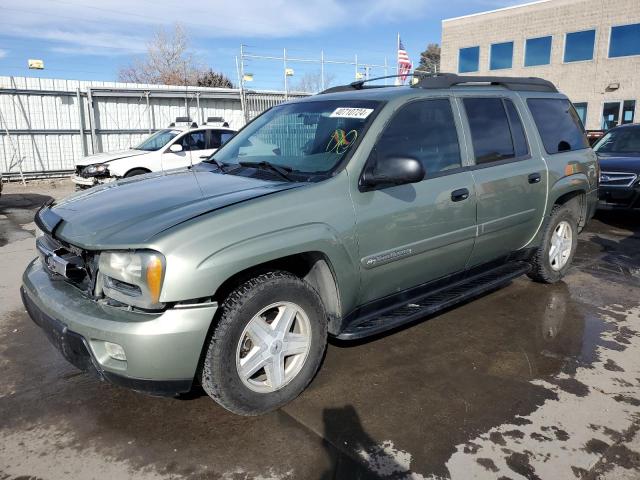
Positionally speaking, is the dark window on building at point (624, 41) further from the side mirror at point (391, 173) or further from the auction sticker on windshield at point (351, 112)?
the side mirror at point (391, 173)

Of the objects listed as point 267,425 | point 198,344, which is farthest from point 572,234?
point 198,344

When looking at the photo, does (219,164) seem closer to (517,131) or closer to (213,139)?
(517,131)

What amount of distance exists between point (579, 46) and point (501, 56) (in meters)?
4.19

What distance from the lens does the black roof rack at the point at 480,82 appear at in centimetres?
383

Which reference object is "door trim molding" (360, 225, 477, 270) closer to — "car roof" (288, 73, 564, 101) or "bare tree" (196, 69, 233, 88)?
"car roof" (288, 73, 564, 101)

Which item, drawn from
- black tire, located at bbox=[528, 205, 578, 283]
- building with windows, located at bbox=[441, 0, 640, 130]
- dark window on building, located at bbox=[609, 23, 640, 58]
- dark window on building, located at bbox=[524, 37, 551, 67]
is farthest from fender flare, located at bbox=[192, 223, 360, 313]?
dark window on building, located at bbox=[524, 37, 551, 67]

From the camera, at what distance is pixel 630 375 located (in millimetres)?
3387

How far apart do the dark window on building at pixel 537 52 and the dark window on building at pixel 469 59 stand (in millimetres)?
2923

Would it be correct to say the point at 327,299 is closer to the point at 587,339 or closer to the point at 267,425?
the point at 267,425

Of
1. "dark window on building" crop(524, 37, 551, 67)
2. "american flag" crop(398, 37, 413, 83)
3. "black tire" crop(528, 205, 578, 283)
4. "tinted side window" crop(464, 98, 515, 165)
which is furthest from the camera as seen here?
"dark window on building" crop(524, 37, 551, 67)

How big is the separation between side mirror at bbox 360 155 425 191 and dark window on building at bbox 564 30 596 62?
88.1 ft

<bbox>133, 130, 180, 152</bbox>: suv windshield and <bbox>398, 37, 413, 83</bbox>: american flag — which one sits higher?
<bbox>398, 37, 413, 83</bbox>: american flag

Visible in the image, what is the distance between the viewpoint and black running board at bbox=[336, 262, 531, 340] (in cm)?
318

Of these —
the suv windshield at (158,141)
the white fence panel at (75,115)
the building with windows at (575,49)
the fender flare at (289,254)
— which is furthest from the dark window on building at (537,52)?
the fender flare at (289,254)
